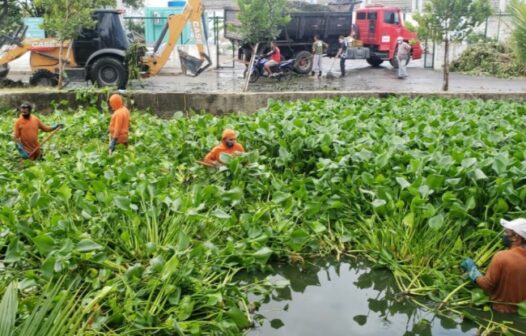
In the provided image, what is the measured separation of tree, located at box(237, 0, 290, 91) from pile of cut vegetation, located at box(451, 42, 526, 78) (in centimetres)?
914

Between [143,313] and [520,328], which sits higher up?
[143,313]

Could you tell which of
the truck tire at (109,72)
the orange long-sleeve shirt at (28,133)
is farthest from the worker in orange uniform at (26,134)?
the truck tire at (109,72)

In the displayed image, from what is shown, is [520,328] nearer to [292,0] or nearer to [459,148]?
[459,148]

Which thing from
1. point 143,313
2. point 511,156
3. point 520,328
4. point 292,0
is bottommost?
point 520,328

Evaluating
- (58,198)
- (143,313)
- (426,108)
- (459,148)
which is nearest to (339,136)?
(459,148)

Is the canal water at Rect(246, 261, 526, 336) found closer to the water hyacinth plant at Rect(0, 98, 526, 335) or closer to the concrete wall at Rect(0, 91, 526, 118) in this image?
the water hyacinth plant at Rect(0, 98, 526, 335)

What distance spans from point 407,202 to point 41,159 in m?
5.86

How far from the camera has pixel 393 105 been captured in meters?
10.8

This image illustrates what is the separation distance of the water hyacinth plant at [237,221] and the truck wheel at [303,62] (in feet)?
39.4

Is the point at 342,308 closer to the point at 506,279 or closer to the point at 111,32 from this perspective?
the point at 506,279

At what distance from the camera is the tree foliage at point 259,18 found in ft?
51.2

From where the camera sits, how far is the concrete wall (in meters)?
13.0

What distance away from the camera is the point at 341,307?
527 cm

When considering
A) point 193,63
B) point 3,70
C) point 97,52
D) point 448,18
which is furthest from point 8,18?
point 448,18
